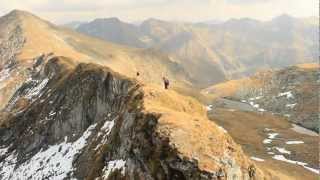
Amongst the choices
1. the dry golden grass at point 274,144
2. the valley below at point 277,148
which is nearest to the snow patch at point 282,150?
the valley below at point 277,148

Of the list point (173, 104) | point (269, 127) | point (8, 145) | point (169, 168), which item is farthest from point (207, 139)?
point (269, 127)

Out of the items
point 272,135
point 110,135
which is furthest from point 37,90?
point 110,135

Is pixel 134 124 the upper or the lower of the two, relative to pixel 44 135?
upper

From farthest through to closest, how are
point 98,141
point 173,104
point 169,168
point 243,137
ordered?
point 243,137, point 98,141, point 173,104, point 169,168

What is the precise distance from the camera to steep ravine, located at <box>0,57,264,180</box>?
42906mm

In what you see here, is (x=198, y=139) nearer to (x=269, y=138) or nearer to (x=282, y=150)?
(x=282, y=150)

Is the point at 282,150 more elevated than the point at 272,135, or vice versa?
the point at 282,150

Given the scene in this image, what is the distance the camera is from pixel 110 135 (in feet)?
222

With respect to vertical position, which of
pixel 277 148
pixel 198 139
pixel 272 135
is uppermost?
pixel 198 139

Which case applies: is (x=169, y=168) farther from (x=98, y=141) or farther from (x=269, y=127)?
(x=269, y=127)

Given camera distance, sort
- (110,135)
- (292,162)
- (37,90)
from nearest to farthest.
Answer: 1. (110,135)
2. (292,162)
3. (37,90)

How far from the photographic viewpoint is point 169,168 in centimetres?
4228

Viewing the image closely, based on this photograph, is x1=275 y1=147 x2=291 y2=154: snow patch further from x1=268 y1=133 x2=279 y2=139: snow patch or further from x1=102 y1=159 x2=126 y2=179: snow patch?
x1=102 y1=159 x2=126 y2=179: snow patch

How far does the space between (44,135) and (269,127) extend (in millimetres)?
99865
